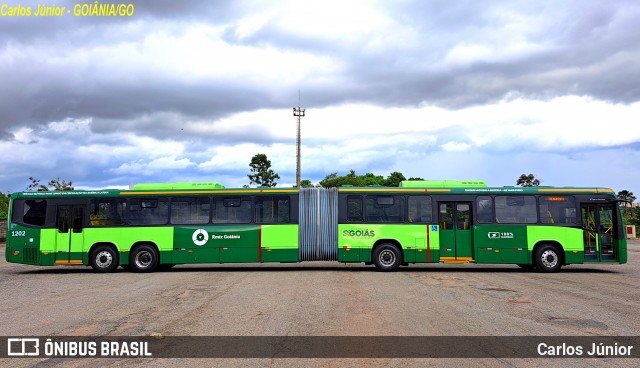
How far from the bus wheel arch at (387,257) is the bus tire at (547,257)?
4.77 metres

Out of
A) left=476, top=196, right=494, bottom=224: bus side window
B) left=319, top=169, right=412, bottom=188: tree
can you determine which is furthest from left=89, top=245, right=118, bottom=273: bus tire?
left=319, top=169, right=412, bottom=188: tree

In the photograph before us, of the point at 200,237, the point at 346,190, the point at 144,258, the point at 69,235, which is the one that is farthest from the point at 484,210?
the point at 69,235

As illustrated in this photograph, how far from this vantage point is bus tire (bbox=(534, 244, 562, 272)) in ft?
59.2

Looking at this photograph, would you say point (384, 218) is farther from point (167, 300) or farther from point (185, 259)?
point (167, 300)

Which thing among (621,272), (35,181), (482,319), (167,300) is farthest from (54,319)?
(35,181)

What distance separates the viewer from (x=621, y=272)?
18.3m

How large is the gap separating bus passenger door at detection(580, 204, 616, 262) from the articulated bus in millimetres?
35

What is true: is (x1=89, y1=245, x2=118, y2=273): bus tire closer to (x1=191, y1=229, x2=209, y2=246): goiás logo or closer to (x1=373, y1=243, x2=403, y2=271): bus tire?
(x1=191, y1=229, x2=209, y2=246): goiás logo

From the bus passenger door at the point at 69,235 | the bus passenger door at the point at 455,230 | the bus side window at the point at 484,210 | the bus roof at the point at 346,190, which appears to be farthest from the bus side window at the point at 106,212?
the bus side window at the point at 484,210

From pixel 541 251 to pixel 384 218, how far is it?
219 inches

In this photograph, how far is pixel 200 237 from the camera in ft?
60.8

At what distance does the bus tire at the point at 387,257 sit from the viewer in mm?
18156

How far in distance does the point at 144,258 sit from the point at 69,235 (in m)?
2.88

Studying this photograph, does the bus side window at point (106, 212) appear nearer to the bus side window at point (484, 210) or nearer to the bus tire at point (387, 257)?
the bus tire at point (387, 257)
